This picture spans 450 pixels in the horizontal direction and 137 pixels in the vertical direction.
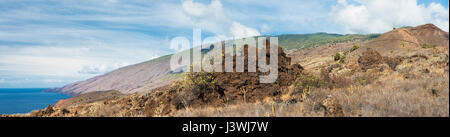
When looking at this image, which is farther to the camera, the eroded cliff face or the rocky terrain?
the eroded cliff face

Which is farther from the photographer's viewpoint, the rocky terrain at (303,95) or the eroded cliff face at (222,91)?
the eroded cliff face at (222,91)

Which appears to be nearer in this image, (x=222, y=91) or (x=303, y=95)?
(x=303, y=95)

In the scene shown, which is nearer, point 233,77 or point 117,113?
point 233,77

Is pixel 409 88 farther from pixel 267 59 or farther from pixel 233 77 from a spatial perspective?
pixel 233 77

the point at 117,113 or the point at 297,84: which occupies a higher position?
the point at 297,84
